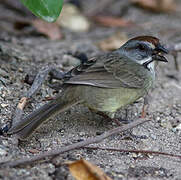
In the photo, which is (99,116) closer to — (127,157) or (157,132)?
(157,132)

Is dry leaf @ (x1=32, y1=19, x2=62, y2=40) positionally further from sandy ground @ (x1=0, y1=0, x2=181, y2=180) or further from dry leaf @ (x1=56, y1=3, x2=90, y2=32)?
dry leaf @ (x1=56, y1=3, x2=90, y2=32)

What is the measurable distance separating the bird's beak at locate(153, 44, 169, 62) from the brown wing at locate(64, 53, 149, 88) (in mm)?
191

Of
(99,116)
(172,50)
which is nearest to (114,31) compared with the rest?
(172,50)

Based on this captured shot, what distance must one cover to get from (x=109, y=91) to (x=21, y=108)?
909 mm

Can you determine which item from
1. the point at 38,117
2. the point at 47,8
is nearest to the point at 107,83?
the point at 38,117

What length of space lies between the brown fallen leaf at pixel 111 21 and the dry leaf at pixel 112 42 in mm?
845

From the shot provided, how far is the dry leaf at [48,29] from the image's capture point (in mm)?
6836

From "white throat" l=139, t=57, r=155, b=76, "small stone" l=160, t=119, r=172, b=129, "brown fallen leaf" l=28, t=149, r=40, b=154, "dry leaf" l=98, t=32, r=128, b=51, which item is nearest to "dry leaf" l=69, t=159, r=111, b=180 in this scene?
"brown fallen leaf" l=28, t=149, r=40, b=154

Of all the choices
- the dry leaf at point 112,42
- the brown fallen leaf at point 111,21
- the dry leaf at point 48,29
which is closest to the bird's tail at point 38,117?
the dry leaf at point 112,42

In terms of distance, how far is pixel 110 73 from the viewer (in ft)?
14.3

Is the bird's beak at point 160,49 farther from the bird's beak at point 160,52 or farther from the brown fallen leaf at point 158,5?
the brown fallen leaf at point 158,5

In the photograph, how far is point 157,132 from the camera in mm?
4320

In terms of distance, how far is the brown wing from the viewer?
418 centimetres

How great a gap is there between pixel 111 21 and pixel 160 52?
10.3 ft
